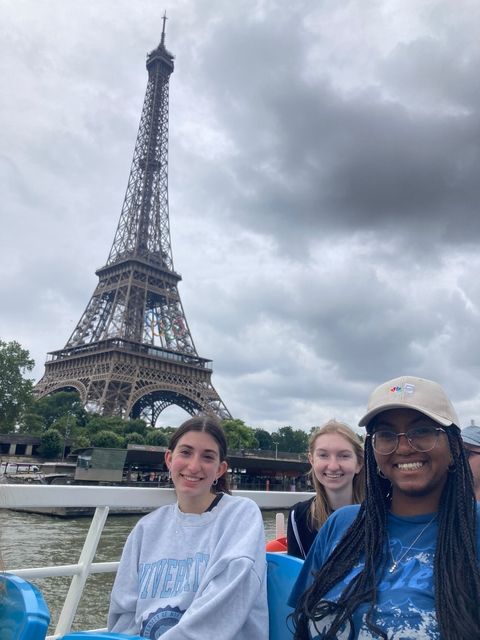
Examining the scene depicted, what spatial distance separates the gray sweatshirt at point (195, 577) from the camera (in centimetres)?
167

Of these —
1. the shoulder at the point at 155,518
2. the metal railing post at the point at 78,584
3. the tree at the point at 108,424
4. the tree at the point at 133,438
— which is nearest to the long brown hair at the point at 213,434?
the shoulder at the point at 155,518

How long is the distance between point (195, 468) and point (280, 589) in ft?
1.85

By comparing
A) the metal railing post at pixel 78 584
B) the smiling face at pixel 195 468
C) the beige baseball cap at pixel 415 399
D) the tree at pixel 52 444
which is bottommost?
the metal railing post at pixel 78 584

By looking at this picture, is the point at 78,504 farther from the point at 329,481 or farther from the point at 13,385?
the point at 13,385

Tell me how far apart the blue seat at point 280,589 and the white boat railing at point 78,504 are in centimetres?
63

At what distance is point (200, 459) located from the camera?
86.5 inches

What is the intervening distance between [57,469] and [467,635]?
31940mm

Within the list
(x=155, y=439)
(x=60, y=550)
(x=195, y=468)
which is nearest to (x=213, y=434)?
(x=195, y=468)

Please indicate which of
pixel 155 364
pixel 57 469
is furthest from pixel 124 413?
pixel 57 469

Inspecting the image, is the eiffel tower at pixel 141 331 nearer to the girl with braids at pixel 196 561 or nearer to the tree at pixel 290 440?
the tree at pixel 290 440

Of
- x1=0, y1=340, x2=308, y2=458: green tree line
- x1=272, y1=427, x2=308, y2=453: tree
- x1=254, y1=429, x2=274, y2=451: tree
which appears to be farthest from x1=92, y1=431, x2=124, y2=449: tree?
x1=272, y1=427, x2=308, y2=453: tree

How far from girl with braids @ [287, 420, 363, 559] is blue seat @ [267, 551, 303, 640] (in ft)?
1.45

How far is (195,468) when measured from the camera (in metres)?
2.16

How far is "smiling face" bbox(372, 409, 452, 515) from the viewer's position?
5.15ft
